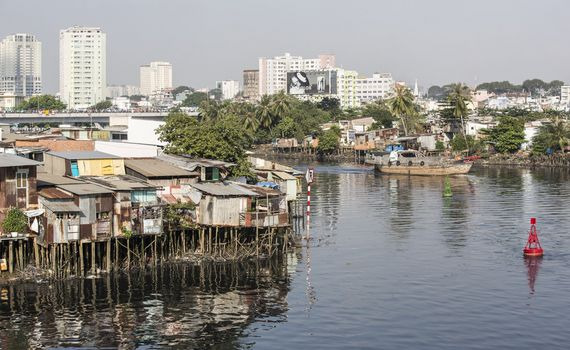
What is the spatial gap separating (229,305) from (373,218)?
31.7 metres

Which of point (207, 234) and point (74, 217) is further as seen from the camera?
point (207, 234)

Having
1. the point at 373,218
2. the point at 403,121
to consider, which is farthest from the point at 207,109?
the point at 373,218

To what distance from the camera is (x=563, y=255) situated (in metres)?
58.7

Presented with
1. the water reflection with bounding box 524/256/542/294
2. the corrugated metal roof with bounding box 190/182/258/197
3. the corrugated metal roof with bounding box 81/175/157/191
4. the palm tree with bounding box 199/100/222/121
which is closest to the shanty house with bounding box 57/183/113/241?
the corrugated metal roof with bounding box 81/175/157/191

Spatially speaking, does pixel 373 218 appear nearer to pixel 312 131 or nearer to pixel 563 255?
pixel 563 255

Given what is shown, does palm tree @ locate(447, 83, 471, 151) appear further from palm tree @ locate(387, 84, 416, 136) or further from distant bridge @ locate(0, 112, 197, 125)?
distant bridge @ locate(0, 112, 197, 125)

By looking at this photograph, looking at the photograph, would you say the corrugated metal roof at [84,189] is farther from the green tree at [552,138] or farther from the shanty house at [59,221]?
the green tree at [552,138]

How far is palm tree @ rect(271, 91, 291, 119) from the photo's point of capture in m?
169

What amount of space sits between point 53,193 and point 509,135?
324 ft

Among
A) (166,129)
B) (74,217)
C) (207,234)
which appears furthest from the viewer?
(166,129)

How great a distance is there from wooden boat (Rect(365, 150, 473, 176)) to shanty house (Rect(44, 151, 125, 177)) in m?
68.1

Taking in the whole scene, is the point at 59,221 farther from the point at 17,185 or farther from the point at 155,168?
the point at 155,168

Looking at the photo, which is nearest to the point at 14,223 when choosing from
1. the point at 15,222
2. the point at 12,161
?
the point at 15,222

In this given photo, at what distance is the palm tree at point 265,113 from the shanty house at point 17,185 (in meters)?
121
